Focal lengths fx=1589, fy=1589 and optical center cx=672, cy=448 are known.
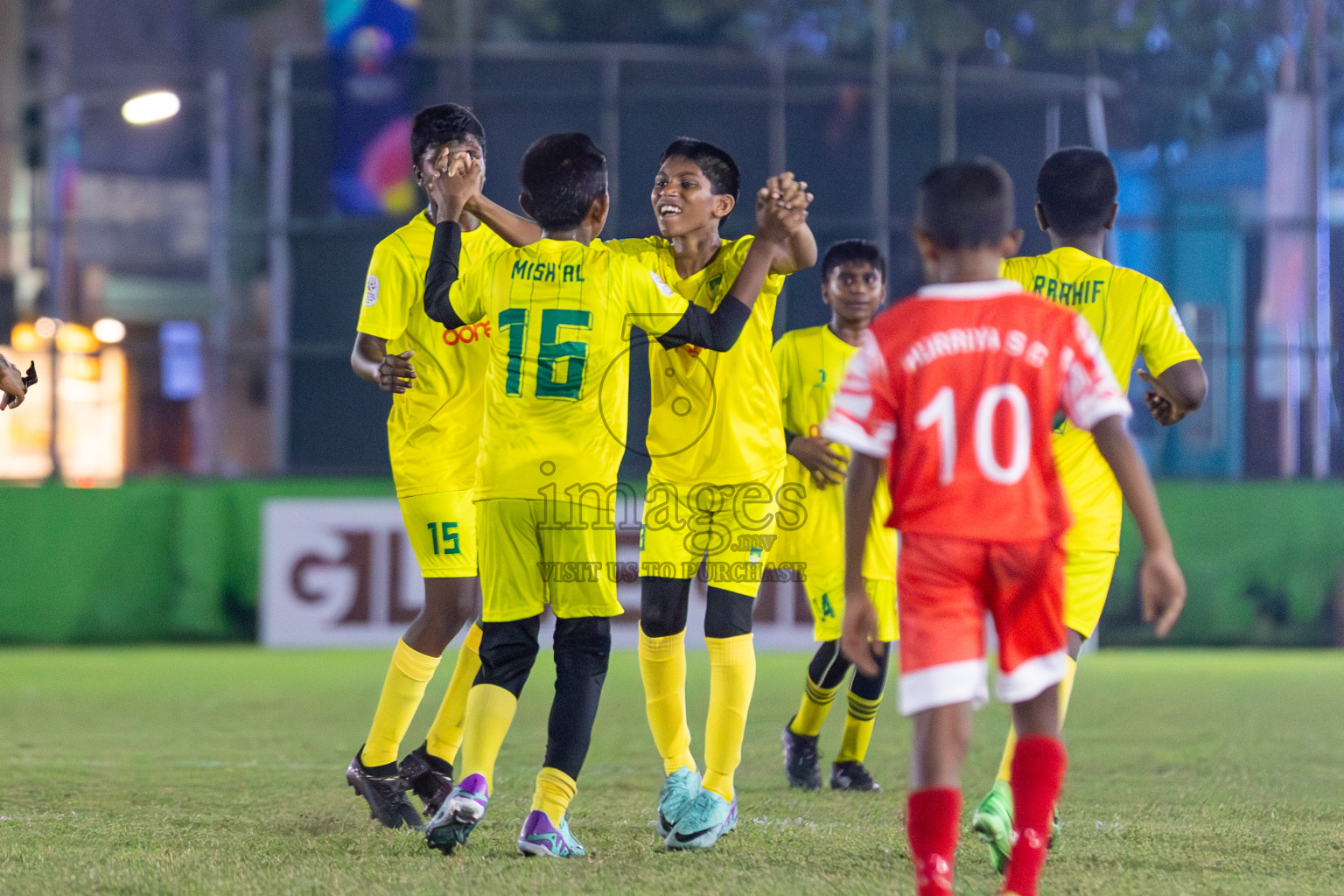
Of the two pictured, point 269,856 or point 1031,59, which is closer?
point 269,856

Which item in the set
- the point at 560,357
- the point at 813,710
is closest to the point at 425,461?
the point at 560,357

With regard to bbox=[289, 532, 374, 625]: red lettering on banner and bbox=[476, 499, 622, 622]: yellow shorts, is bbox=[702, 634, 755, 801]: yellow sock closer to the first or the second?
bbox=[476, 499, 622, 622]: yellow shorts

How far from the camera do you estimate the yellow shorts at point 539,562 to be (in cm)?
421

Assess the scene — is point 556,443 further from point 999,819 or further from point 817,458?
point 999,819

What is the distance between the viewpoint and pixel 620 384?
4340mm

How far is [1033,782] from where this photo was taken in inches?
132

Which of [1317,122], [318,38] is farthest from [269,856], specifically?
[318,38]

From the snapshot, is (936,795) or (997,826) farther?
(997,826)

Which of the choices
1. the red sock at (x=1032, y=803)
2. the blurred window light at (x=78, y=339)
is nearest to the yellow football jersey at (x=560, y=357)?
the red sock at (x=1032, y=803)

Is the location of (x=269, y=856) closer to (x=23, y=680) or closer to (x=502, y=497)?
(x=502, y=497)

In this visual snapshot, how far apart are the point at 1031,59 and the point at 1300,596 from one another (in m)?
8.90

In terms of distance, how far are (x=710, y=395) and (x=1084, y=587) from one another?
1211 mm

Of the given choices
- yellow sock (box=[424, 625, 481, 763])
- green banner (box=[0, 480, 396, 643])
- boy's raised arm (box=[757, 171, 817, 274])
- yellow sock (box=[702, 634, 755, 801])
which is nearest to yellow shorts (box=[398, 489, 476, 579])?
yellow sock (box=[424, 625, 481, 763])

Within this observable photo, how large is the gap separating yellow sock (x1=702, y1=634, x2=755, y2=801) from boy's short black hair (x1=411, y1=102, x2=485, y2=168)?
1.67 meters
